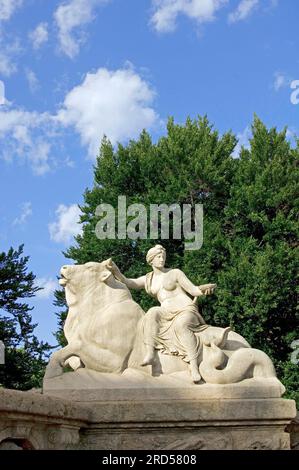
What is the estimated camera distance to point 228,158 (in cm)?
2178

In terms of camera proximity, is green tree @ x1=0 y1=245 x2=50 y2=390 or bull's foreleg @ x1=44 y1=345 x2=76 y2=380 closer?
bull's foreleg @ x1=44 y1=345 x2=76 y2=380

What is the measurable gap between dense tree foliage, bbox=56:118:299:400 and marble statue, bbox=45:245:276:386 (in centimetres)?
994

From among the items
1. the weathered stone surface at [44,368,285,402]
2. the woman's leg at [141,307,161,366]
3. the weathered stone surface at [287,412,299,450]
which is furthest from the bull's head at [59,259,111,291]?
the weathered stone surface at [287,412,299,450]

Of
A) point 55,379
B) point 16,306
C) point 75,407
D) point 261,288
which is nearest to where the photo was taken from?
point 75,407

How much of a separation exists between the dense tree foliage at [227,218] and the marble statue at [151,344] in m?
9.94

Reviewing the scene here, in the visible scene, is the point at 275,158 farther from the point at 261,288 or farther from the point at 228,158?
the point at 261,288

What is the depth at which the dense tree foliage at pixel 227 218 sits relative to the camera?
1856 centimetres

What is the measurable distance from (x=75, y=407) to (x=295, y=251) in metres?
13.0

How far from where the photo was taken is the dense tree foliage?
18562 millimetres

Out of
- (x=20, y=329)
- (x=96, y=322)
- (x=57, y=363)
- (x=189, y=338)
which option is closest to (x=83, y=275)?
(x=96, y=322)

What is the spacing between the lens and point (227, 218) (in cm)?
2061

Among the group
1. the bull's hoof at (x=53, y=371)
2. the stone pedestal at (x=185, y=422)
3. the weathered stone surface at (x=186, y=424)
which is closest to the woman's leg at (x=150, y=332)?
the stone pedestal at (x=185, y=422)

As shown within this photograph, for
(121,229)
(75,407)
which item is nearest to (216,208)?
(121,229)

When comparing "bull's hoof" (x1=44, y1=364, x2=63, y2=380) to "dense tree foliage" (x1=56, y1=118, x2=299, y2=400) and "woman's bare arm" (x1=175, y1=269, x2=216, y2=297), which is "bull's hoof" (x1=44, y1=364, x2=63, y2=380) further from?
"dense tree foliage" (x1=56, y1=118, x2=299, y2=400)
